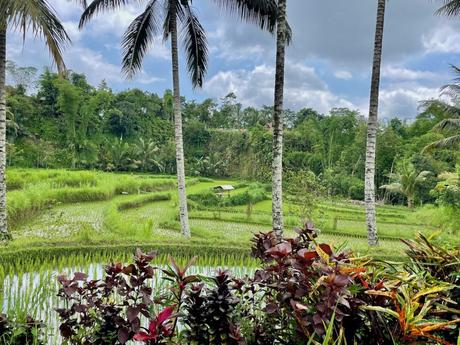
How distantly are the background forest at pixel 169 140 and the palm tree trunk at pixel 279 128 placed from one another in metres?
17.0

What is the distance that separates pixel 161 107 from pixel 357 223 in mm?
28369

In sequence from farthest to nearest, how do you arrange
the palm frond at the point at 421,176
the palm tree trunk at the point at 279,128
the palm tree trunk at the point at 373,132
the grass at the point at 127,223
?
the palm frond at the point at 421,176 → the palm tree trunk at the point at 373,132 → the palm tree trunk at the point at 279,128 → the grass at the point at 127,223

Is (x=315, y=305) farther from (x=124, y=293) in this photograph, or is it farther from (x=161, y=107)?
(x=161, y=107)

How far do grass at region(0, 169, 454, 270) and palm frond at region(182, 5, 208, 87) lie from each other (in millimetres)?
3777

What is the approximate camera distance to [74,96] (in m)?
29.2

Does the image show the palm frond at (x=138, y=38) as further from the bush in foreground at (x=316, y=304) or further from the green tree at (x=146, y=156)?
the green tree at (x=146, y=156)

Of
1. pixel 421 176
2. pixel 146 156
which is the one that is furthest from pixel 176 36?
pixel 146 156

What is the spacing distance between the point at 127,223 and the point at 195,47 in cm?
438

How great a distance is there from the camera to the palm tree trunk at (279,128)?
A: 6.60m

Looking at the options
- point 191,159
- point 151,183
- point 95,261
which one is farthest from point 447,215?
point 191,159

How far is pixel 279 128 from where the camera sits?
664 cm

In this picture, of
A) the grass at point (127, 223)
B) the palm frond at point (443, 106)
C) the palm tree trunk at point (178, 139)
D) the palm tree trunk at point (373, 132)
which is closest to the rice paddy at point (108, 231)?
the grass at point (127, 223)

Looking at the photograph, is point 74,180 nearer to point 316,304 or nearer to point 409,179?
point 316,304

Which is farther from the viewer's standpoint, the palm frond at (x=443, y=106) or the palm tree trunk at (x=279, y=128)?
the palm frond at (x=443, y=106)
